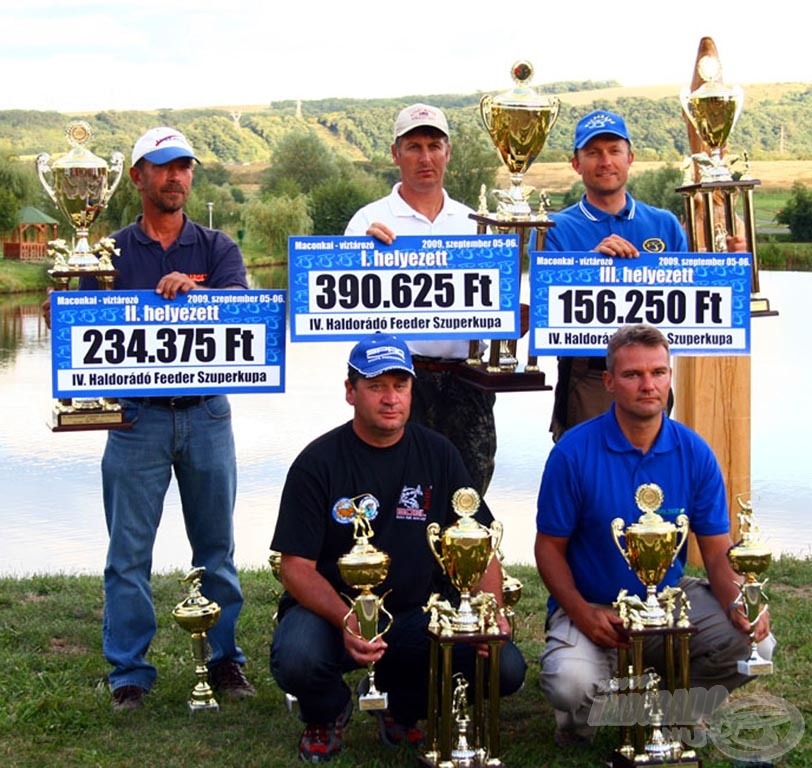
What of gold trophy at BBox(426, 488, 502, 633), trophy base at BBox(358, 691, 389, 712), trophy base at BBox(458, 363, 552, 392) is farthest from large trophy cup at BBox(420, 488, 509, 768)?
trophy base at BBox(458, 363, 552, 392)

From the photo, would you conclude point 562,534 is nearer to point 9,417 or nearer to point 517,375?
point 517,375

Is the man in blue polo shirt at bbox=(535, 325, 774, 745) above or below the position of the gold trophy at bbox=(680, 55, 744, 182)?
below

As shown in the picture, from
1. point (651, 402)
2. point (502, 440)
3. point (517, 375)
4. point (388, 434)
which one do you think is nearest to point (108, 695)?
point (388, 434)

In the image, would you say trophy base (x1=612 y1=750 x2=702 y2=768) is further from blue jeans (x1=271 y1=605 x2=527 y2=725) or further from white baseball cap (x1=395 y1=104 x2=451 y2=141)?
white baseball cap (x1=395 y1=104 x2=451 y2=141)

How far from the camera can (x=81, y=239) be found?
4801mm

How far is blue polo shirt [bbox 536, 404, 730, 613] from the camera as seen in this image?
14.0 feet

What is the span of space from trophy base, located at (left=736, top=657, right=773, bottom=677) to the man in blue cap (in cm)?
126

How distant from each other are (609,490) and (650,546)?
350 mm

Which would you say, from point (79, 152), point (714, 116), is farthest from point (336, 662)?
point (714, 116)

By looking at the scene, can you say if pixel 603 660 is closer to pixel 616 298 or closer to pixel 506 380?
pixel 506 380

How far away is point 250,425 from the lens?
15.6 m

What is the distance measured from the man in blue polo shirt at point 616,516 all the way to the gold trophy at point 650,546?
0.19m

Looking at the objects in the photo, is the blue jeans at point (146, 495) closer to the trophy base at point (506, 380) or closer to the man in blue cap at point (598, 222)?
the trophy base at point (506, 380)

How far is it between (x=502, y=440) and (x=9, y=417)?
596 cm
